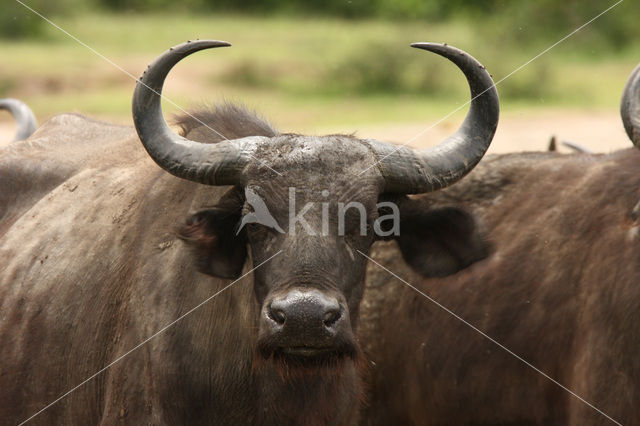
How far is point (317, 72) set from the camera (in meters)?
30.7

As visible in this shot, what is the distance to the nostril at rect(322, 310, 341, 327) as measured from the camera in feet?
17.1

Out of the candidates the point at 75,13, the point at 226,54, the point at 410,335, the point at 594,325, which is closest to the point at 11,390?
the point at 410,335

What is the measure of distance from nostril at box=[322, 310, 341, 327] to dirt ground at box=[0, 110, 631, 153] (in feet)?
38.0

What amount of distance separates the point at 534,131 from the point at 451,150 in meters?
14.7

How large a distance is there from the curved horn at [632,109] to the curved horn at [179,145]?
2386 millimetres

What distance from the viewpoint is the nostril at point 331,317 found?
17.1ft

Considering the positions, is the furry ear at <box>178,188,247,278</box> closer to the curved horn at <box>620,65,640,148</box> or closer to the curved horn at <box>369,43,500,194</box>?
the curved horn at <box>369,43,500,194</box>

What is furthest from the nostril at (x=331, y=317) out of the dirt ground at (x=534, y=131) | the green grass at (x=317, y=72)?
the green grass at (x=317, y=72)

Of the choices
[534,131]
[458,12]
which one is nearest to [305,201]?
[534,131]

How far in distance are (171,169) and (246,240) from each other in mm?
580

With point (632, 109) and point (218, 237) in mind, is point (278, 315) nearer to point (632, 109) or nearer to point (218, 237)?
point (218, 237)

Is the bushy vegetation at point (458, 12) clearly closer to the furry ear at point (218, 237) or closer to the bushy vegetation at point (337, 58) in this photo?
the bushy vegetation at point (337, 58)

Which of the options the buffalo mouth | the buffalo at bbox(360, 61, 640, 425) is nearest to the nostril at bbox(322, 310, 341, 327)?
the buffalo mouth

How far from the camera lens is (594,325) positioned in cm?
679
